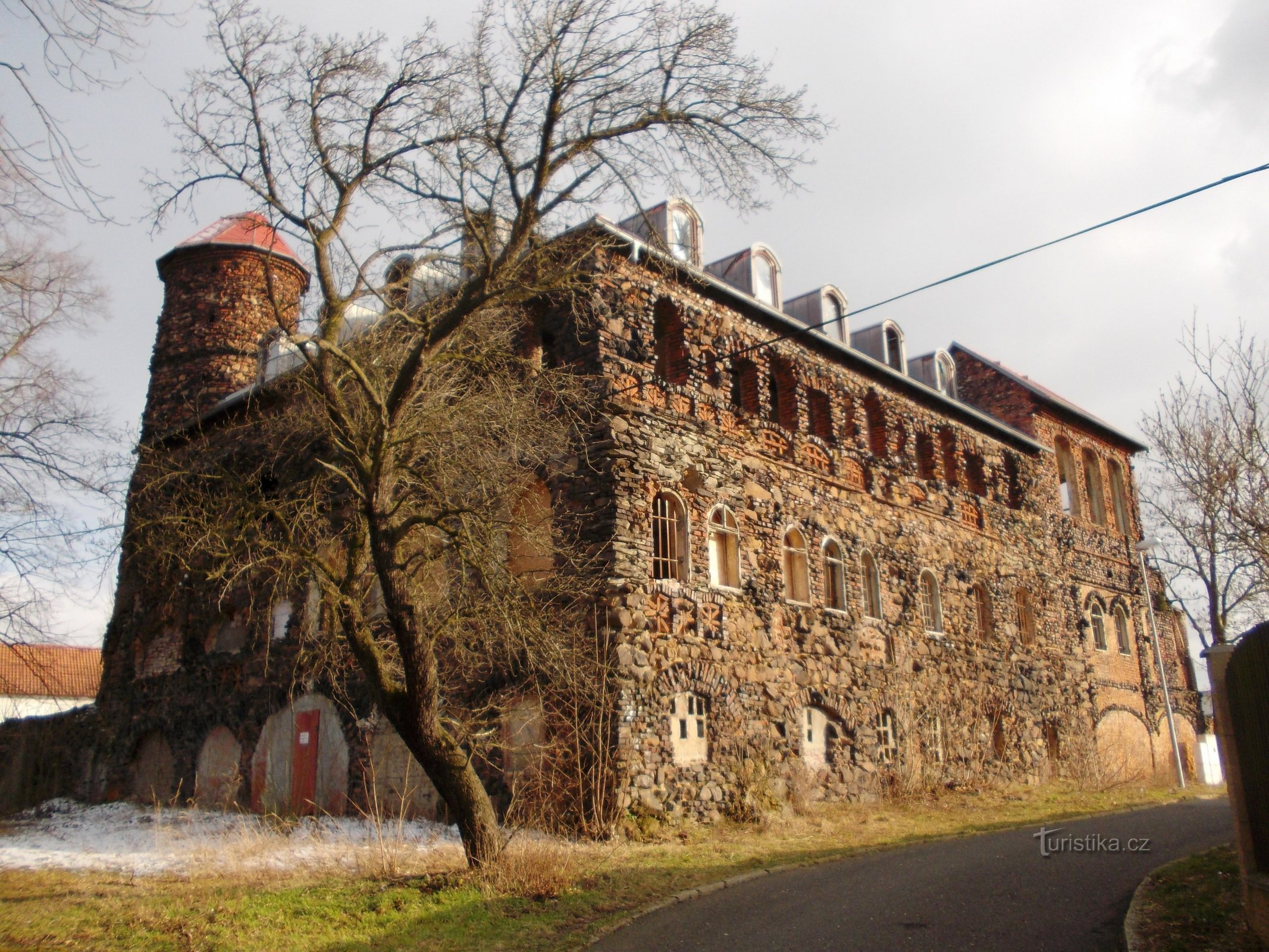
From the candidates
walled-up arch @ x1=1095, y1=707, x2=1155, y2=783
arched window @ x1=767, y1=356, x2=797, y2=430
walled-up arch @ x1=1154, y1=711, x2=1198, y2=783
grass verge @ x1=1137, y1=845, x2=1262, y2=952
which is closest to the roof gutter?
arched window @ x1=767, y1=356, x2=797, y2=430

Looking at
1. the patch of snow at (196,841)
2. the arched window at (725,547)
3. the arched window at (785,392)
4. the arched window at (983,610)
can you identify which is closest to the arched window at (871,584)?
the arched window at (785,392)

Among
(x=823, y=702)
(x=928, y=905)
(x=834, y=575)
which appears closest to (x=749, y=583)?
(x=823, y=702)

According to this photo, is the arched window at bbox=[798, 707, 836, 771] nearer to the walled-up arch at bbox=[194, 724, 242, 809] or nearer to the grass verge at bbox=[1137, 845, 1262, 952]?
the grass verge at bbox=[1137, 845, 1262, 952]

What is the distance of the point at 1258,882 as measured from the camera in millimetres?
6445

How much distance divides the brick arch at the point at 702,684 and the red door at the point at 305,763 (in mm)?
6577

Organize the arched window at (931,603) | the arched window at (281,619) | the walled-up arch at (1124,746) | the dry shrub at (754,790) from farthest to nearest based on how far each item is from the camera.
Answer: the walled-up arch at (1124,746), the arched window at (931,603), the arched window at (281,619), the dry shrub at (754,790)

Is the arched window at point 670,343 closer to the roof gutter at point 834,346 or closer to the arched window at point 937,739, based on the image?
the roof gutter at point 834,346

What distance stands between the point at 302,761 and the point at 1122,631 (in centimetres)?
2146

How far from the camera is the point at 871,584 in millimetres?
18156

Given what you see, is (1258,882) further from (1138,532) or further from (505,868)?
(1138,532)

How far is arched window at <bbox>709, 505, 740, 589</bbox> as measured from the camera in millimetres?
14844

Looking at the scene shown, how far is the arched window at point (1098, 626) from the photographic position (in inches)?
989

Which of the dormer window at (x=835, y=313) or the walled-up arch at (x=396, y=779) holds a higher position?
the dormer window at (x=835, y=313)

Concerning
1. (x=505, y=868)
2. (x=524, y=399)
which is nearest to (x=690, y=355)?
(x=524, y=399)
